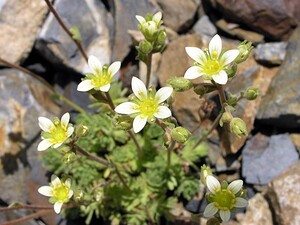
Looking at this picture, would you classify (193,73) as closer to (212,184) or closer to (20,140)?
(212,184)

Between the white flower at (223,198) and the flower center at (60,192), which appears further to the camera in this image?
the flower center at (60,192)

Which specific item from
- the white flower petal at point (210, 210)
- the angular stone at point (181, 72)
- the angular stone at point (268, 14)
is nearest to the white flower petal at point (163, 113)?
the white flower petal at point (210, 210)

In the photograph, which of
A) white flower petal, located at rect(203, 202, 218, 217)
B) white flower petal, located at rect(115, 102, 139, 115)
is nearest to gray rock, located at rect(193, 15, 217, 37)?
white flower petal, located at rect(115, 102, 139, 115)

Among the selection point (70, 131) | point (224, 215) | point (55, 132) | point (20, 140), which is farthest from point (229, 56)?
point (20, 140)

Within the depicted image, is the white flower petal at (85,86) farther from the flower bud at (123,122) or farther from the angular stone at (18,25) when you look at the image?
the angular stone at (18,25)

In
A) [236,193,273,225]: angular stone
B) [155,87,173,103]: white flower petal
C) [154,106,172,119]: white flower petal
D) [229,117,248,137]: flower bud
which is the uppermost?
[155,87,173,103]: white flower petal

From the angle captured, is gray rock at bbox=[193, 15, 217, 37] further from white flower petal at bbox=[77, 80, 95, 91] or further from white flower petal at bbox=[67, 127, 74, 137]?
white flower petal at bbox=[67, 127, 74, 137]

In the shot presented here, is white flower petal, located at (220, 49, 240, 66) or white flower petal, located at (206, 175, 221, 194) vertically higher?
white flower petal, located at (220, 49, 240, 66)
